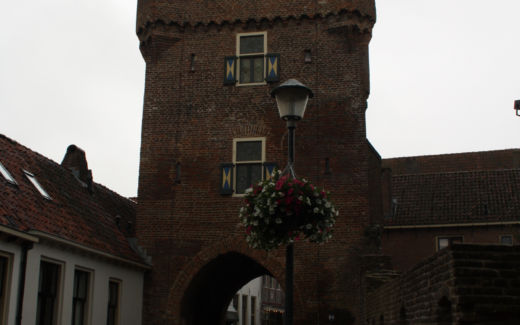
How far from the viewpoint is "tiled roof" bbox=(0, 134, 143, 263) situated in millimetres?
10880

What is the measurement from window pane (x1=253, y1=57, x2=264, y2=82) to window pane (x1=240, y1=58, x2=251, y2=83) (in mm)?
167

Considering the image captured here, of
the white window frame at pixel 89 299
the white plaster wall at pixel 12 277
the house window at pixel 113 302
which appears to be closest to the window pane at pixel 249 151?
the house window at pixel 113 302

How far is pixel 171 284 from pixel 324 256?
402 centimetres

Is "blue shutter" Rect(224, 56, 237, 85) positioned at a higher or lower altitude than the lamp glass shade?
higher

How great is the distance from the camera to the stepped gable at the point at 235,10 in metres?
15.9

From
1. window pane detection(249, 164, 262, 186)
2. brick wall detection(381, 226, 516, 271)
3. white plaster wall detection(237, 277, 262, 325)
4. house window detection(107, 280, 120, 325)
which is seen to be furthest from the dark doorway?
white plaster wall detection(237, 277, 262, 325)

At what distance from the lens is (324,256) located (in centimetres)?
1440

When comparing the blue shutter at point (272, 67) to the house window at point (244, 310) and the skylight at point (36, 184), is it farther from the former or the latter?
the house window at point (244, 310)

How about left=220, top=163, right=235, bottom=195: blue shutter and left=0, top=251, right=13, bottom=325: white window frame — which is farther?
left=220, top=163, right=235, bottom=195: blue shutter

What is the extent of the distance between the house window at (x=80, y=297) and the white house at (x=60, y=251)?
0.8 inches

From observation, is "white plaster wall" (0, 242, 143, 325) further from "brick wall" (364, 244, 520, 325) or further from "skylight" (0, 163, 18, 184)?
"brick wall" (364, 244, 520, 325)

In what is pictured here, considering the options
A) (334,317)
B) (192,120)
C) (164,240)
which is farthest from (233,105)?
(334,317)

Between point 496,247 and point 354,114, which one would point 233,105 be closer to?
point 354,114

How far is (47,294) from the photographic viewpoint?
36.5 ft
